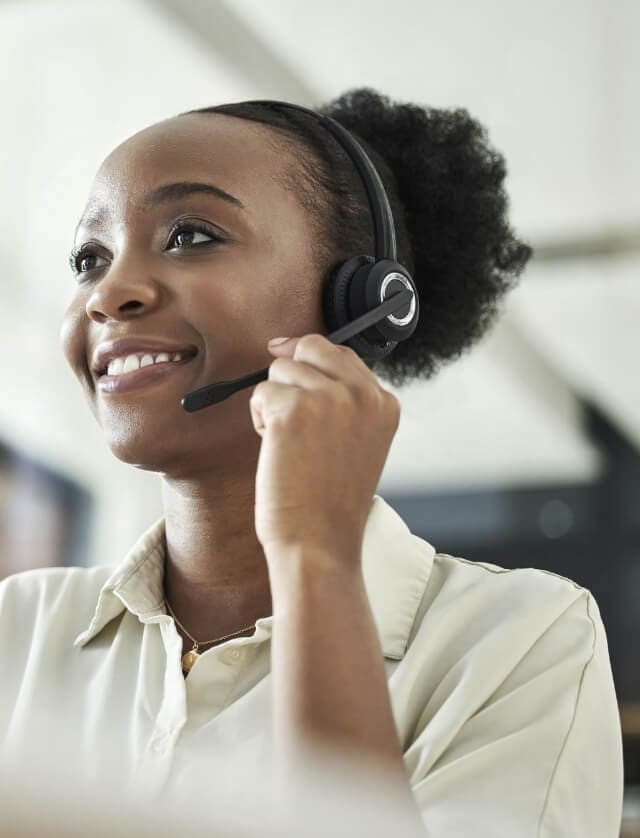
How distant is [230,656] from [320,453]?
268 millimetres

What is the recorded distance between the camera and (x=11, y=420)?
474cm

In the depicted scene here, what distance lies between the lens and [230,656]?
968 millimetres

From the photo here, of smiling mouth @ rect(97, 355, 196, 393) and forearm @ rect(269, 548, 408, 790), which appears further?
smiling mouth @ rect(97, 355, 196, 393)

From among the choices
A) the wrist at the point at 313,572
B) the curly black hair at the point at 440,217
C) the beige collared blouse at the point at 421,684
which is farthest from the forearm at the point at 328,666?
the curly black hair at the point at 440,217

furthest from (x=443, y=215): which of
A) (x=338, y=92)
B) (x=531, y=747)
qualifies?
(x=338, y=92)

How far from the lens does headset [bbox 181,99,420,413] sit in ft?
3.24

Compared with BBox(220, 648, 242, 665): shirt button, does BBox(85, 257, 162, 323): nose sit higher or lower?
higher

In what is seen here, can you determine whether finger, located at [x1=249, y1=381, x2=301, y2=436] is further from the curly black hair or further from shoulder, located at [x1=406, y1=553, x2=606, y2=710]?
the curly black hair

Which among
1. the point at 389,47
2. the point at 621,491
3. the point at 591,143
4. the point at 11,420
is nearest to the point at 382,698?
the point at 389,47

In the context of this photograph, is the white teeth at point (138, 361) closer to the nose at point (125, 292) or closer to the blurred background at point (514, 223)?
the nose at point (125, 292)

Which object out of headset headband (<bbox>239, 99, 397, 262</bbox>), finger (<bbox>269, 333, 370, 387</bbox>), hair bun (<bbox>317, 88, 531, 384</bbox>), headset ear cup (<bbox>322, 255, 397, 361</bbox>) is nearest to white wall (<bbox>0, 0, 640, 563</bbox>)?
hair bun (<bbox>317, 88, 531, 384</bbox>)

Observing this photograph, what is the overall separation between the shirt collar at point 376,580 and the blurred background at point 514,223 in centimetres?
183

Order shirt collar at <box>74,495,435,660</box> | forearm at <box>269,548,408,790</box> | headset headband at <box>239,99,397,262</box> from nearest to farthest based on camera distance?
forearm at <box>269,548,408,790</box> → shirt collar at <box>74,495,435,660</box> → headset headband at <box>239,99,397,262</box>

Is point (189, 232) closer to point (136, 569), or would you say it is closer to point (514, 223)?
point (136, 569)
